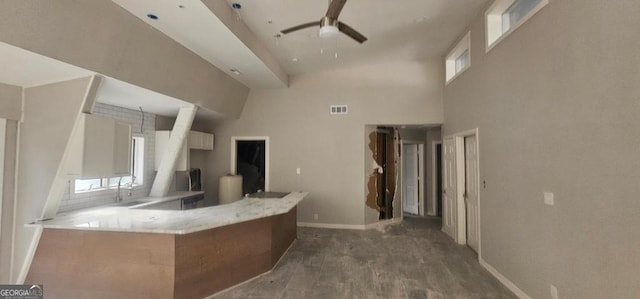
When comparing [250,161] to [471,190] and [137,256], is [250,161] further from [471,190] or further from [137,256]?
[471,190]

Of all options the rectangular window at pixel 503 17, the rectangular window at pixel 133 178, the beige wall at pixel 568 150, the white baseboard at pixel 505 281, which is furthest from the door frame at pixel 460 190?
the rectangular window at pixel 133 178

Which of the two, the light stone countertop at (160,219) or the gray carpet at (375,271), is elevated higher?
the light stone countertop at (160,219)

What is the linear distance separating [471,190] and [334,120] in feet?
9.54

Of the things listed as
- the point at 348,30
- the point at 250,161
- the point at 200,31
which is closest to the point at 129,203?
the point at 250,161

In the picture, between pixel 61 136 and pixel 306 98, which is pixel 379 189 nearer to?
pixel 306 98

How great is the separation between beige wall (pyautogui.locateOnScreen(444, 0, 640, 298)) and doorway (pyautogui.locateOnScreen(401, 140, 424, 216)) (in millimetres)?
3442

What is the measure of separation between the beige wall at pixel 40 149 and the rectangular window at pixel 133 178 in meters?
0.95

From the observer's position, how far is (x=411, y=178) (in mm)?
7312

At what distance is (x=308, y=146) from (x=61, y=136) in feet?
13.0

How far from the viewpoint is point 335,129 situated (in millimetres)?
5879

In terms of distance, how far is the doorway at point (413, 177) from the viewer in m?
7.09

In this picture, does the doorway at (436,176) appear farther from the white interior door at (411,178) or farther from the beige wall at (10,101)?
the beige wall at (10,101)

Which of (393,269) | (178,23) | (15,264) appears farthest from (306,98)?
(15,264)

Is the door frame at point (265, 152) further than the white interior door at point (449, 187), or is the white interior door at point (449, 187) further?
the door frame at point (265, 152)
